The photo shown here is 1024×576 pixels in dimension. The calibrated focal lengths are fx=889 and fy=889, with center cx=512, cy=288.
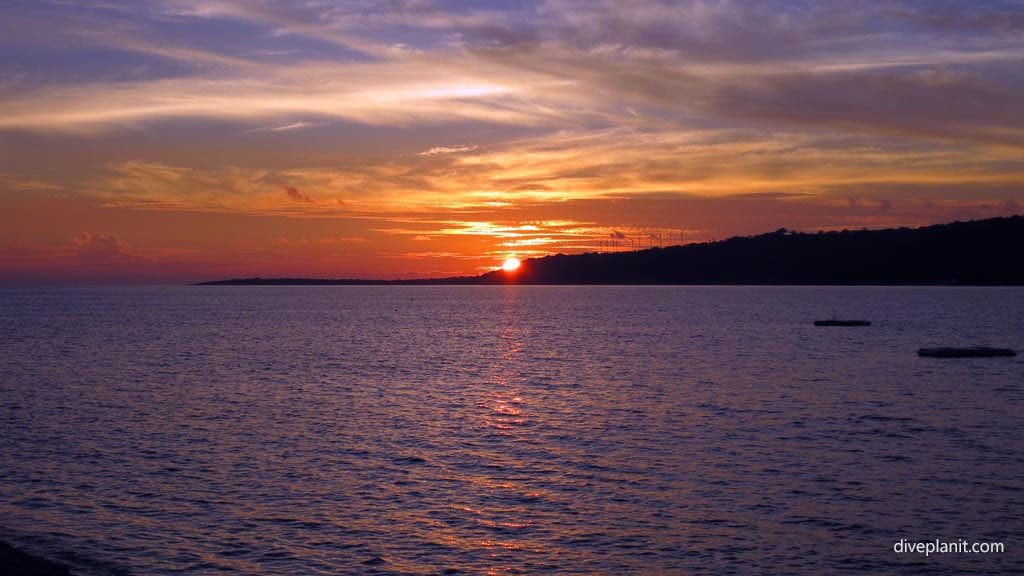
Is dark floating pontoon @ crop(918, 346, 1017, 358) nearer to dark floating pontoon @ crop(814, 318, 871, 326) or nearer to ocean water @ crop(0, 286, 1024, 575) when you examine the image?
ocean water @ crop(0, 286, 1024, 575)

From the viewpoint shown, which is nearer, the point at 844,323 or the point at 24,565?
the point at 24,565

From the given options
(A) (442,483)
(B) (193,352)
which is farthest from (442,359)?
(A) (442,483)

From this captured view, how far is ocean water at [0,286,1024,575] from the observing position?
24.2 meters

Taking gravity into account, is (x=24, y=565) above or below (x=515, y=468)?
above

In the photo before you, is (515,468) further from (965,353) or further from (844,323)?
(844,323)

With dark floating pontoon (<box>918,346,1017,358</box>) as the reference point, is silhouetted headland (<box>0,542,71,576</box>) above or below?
above

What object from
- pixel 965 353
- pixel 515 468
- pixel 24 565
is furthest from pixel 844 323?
pixel 24 565

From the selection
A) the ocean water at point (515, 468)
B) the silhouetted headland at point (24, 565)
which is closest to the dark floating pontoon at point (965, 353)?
the ocean water at point (515, 468)

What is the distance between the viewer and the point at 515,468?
34.5 m

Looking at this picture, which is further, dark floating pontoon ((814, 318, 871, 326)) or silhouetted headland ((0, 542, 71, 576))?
dark floating pontoon ((814, 318, 871, 326))

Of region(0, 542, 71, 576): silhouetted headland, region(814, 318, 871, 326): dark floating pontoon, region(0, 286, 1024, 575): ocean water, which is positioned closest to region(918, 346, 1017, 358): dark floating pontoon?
region(0, 286, 1024, 575): ocean water

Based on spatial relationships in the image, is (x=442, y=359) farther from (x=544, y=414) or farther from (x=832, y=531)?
(x=832, y=531)

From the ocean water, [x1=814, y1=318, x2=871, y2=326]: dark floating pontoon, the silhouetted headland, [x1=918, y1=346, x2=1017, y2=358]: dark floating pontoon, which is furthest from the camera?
[x1=814, y1=318, x2=871, y2=326]: dark floating pontoon

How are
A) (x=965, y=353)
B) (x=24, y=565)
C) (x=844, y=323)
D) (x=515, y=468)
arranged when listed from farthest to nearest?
(x=844, y=323)
(x=965, y=353)
(x=515, y=468)
(x=24, y=565)
